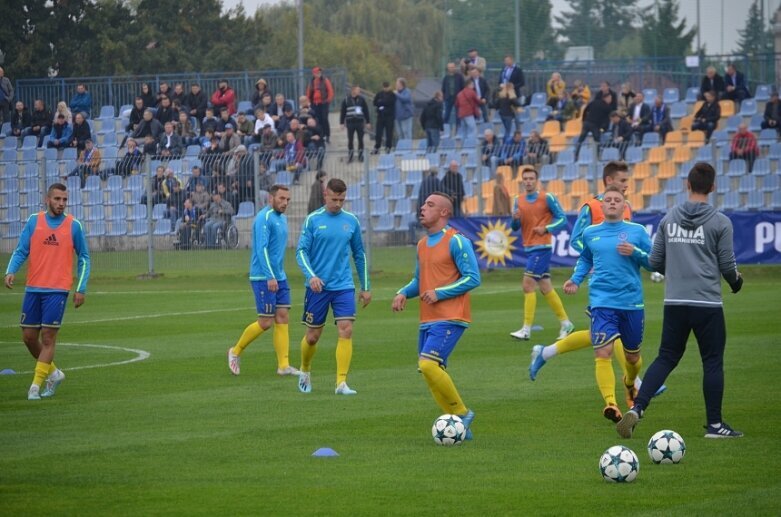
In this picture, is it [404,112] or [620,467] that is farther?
[404,112]

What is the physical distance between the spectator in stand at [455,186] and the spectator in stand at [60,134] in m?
14.0

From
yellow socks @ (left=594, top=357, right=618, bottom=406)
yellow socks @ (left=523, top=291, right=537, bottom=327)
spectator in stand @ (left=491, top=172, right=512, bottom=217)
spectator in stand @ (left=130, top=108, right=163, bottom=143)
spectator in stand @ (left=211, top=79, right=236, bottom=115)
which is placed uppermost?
spectator in stand @ (left=211, top=79, right=236, bottom=115)

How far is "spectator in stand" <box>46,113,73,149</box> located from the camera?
39.5 m

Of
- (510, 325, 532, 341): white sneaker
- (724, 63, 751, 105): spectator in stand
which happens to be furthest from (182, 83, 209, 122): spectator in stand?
(510, 325, 532, 341): white sneaker

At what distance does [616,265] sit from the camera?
11.6 metres

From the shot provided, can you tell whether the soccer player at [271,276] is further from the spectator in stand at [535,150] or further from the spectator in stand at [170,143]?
the spectator in stand at [170,143]

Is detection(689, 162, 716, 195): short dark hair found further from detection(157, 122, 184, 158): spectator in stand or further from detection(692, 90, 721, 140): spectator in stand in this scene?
detection(157, 122, 184, 158): spectator in stand

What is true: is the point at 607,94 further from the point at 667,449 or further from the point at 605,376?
the point at 667,449

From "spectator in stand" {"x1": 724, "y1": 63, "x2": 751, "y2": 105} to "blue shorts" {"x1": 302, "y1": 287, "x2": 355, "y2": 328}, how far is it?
2548 cm

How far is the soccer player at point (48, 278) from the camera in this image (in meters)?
13.8

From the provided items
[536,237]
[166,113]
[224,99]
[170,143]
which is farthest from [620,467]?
[166,113]

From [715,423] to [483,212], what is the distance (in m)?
20.3

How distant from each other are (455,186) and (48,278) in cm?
1818

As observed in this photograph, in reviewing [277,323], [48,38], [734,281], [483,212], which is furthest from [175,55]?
[734,281]
